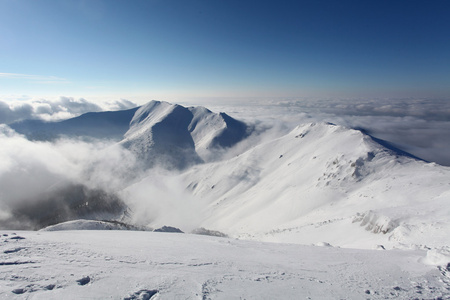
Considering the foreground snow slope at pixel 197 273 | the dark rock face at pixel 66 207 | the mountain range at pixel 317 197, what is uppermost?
the foreground snow slope at pixel 197 273

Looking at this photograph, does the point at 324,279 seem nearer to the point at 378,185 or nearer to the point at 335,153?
the point at 378,185

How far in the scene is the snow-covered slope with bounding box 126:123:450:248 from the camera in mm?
30156

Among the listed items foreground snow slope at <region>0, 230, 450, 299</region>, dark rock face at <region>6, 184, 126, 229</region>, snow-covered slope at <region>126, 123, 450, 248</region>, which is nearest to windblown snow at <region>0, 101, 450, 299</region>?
foreground snow slope at <region>0, 230, 450, 299</region>

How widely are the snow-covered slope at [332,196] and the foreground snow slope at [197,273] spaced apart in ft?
38.6

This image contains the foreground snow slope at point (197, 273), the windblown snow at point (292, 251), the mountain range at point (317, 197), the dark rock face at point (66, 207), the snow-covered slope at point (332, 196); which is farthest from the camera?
the dark rock face at point (66, 207)

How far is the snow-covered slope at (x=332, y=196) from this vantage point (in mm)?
30156

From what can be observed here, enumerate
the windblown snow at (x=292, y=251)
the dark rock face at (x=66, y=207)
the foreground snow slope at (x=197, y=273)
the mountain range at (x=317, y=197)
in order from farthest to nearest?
the dark rock face at (x=66, y=207), the mountain range at (x=317, y=197), the windblown snow at (x=292, y=251), the foreground snow slope at (x=197, y=273)

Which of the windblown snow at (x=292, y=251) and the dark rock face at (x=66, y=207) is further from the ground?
the windblown snow at (x=292, y=251)

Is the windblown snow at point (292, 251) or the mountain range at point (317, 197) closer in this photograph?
the windblown snow at point (292, 251)

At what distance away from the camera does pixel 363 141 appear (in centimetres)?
8962

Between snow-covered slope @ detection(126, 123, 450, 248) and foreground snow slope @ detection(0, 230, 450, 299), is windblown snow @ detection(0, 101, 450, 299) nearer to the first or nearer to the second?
foreground snow slope @ detection(0, 230, 450, 299)

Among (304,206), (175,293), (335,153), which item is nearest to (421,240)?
(175,293)

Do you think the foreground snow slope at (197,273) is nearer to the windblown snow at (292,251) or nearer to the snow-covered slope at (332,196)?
the windblown snow at (292,251)

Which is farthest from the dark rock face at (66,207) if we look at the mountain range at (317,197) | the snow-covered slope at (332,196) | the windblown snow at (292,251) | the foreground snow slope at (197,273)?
the foreground snow slope at (197,273)
